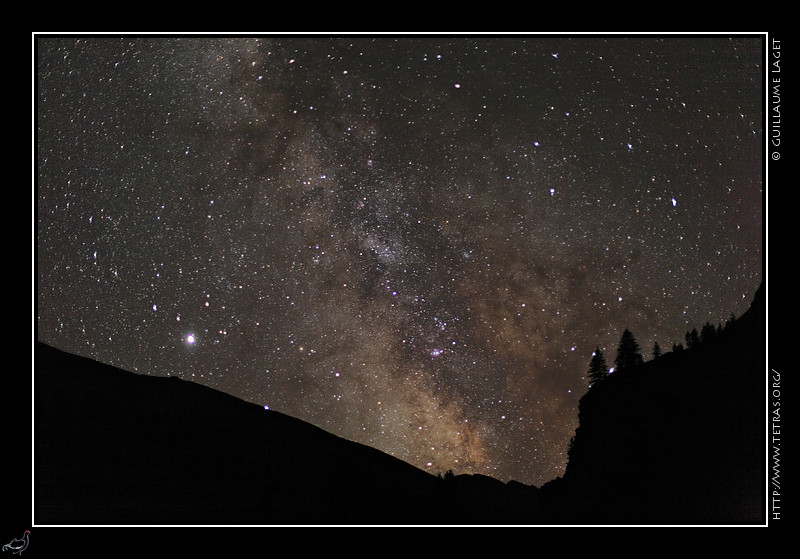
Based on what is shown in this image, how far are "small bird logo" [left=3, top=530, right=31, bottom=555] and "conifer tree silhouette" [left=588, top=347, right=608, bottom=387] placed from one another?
180 inches

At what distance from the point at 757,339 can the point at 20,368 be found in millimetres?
5532

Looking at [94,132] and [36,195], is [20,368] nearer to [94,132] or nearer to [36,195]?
[36,195]

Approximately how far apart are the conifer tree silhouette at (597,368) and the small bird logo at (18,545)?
457 cm

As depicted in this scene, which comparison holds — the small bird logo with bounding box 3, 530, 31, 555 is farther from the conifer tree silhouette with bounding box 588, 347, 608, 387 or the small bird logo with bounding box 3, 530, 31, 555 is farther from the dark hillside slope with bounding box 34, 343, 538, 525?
the conifer tree silhouette with bounding box 588, 347, 608, 387

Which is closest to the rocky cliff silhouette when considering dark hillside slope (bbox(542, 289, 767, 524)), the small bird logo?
dark hillside slope (bbox(542, 289, 767, 524))

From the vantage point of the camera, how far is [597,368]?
4.02 m

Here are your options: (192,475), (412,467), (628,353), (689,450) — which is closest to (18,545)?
(192,475)

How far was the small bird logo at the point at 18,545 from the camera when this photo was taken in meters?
3.45

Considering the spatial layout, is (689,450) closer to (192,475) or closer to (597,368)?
(597,368)

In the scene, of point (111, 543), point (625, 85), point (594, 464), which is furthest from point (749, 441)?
point (111, 543)

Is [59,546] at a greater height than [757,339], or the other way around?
[757,339]

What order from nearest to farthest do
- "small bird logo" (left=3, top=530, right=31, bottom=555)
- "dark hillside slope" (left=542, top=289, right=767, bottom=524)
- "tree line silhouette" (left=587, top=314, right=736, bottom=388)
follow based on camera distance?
1. "small bird logo" (left=3, top=530, right=31, bottom=555)
2. "dark hillside slope" (left=542, top=289, right=767, bottom=524)
3. "tree line silhouette" (left=587, top=314, right=736, bottom=388)

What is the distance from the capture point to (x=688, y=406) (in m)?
3.86

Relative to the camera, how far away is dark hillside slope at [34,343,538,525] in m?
3.64
